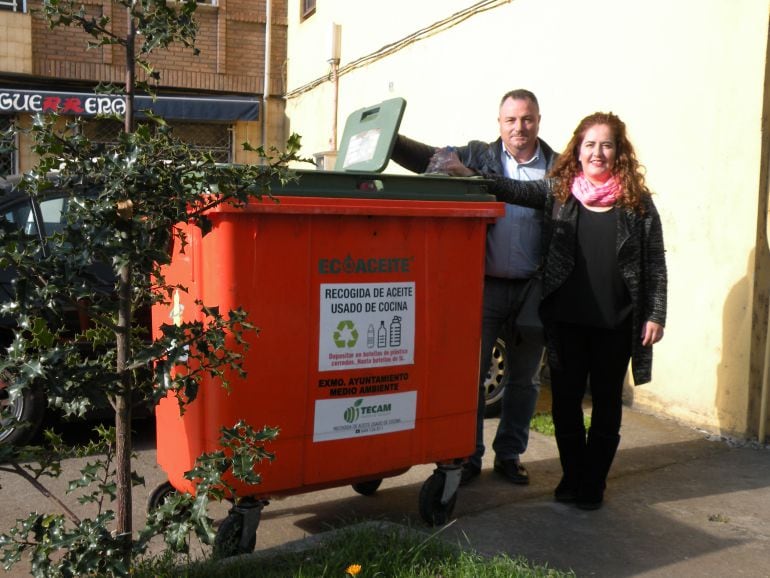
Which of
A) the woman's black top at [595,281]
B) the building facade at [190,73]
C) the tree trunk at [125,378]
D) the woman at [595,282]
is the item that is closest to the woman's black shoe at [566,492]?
the woman at [595,282]

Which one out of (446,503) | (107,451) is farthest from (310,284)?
(446,503)

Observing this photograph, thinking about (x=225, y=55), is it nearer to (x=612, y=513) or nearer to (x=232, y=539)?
(x=612, y=513)

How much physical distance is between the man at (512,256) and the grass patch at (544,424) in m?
1.01

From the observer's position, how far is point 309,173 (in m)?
3.38

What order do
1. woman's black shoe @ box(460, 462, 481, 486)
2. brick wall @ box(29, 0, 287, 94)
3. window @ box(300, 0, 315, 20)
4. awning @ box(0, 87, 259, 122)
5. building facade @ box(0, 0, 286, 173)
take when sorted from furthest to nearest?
brick wall @ box(29, 0, 287, 94)
building facade @ box(0, 0, 286, 173)
awning @ box(0, 87, 259, 122)
window @ box(300, 0, 315, 20)
woman's black shoe @ box(460, 462, 481, 486)

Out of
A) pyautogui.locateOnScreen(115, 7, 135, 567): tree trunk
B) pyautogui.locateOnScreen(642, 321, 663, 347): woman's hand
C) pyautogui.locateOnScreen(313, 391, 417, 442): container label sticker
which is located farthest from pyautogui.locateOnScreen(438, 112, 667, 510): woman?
pyautogui.locateOnScreen(115, 7, 135, 567): tree trunk

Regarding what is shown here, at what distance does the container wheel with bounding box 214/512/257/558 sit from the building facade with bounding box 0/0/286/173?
11109 mm

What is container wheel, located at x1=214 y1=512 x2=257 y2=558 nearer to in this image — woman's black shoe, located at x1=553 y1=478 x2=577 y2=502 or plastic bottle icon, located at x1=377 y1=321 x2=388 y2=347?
plastic bottle icon, located at x1=377 y1=321 x2=388 y2=347

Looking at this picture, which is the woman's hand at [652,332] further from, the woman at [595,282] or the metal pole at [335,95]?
the metal pole at [335,95]

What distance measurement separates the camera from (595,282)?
4082 mm

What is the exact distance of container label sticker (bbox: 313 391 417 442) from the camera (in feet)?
11.5

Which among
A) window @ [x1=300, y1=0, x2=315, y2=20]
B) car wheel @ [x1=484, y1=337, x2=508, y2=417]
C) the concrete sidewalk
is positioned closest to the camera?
the concrete sidewalk

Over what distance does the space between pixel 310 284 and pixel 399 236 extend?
1.45 feet

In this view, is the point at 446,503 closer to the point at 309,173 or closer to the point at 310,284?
the point at 310,284
